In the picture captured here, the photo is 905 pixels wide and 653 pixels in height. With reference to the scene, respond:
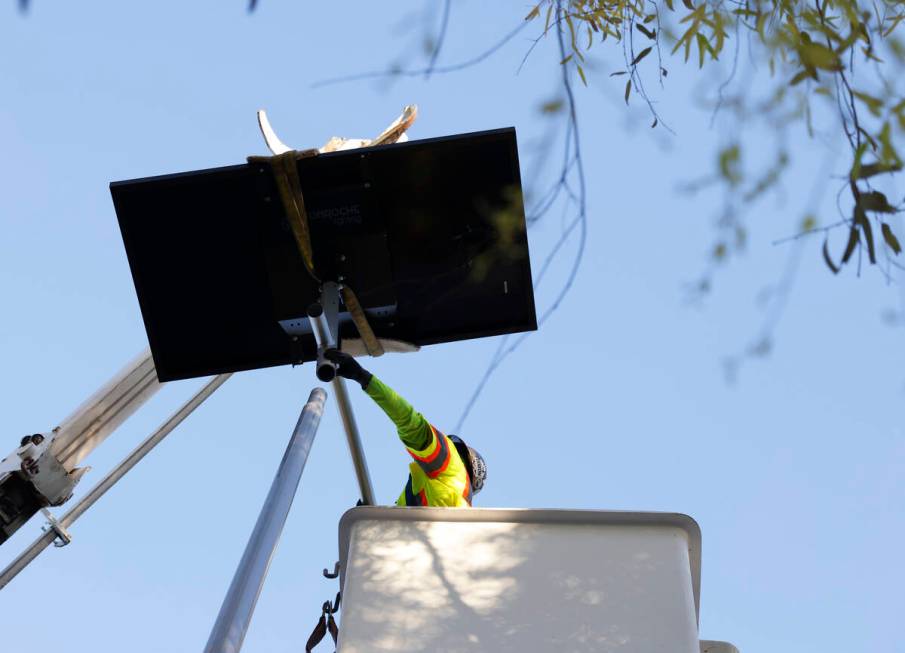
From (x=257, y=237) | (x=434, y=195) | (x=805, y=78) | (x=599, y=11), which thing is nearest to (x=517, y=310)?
(x=434, y=195)

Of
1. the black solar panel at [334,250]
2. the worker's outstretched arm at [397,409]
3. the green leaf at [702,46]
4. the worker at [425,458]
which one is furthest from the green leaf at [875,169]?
the worker at [425,458]

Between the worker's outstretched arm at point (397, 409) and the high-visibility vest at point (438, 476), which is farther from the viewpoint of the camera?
the high-visibility vest at point (438, 476)

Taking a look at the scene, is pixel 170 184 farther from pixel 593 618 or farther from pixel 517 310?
pixel 593 618

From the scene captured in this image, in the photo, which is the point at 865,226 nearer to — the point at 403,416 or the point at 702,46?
the point at 702,46

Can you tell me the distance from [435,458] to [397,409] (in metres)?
0.51

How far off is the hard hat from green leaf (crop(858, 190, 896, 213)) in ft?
16.5

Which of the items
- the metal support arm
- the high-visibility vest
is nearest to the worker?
the high-visibility vest

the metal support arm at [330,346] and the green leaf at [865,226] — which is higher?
the green leaf at [865,226]

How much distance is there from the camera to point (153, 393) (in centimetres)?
716

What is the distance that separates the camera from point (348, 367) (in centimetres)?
618

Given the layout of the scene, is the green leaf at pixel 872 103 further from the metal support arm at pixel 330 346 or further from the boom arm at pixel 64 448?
the boom arm at pixel 64 448

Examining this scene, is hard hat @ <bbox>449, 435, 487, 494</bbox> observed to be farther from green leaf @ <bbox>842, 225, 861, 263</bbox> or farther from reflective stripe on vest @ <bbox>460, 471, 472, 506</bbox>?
green leaf @ <bbox>842, 225, 861, 263</bbox>

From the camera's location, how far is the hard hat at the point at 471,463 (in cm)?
788

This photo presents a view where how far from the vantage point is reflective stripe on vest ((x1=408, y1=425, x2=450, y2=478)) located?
7.21 meters
